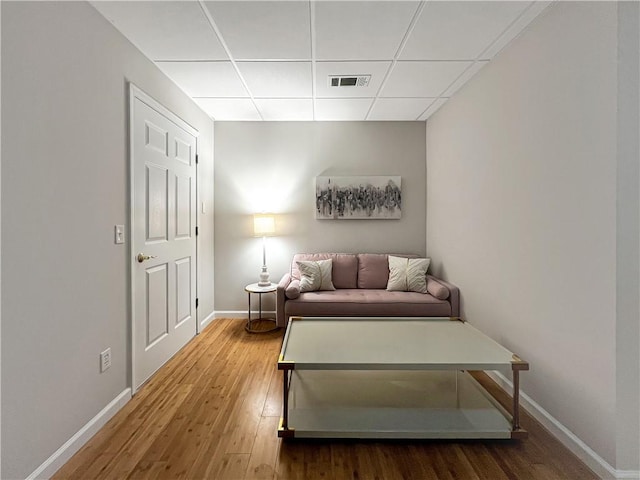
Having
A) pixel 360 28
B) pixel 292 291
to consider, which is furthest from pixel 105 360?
pixel 360 28

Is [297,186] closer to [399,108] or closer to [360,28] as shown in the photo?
[399,108]

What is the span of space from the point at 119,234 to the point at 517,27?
2.93 metres

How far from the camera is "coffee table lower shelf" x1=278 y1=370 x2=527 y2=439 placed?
1789 millimetres

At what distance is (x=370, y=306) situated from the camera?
320 centimetres

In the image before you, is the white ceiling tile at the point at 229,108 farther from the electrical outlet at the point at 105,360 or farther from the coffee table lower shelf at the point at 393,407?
the coffee table lower shelf at the point at 393,407

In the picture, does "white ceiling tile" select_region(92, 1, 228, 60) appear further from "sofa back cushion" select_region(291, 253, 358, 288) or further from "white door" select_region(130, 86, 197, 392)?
"sofa back cushion" select_region(291, 253, 358, 288)

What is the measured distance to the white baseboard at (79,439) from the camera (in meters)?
1.55

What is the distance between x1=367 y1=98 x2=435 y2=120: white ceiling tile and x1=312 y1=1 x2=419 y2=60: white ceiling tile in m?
0.96

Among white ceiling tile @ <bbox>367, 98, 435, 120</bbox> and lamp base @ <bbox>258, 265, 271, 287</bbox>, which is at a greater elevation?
white ceiling tile @ <bbox>367, 98, 435, 120</bbox>

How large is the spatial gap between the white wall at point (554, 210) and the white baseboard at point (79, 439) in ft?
8.68

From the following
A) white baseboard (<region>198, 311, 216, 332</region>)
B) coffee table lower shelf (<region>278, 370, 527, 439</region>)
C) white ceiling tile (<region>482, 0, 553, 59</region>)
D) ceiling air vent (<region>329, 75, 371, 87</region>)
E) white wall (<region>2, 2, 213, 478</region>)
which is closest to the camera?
white wall (<region>2, 2, 213, 478</region>)

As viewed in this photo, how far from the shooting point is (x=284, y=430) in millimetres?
1784

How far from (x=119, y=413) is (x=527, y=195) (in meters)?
2.97

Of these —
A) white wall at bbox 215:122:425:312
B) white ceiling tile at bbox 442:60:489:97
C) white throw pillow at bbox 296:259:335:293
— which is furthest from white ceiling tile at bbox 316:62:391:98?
white throw pillow at bbox 296:259:335:293
